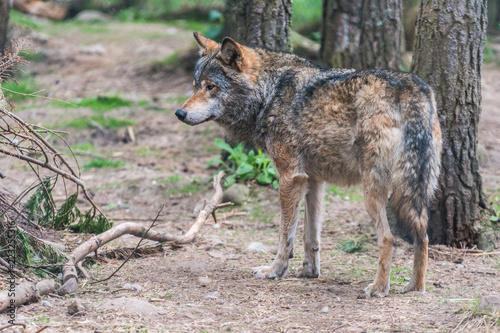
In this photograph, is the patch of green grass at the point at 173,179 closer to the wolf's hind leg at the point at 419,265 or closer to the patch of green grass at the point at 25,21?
the wolf's hind leg at the point at 419,265

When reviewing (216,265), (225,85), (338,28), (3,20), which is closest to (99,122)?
(3,20)

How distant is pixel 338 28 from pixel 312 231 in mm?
6045

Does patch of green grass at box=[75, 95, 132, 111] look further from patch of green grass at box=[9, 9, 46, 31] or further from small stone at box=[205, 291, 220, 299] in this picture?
small stone at box=[205, 291, 220, 299]

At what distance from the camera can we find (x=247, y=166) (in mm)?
7219

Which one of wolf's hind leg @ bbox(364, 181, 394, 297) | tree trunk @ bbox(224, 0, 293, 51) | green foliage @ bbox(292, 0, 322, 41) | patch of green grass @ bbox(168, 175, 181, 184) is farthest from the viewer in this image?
green foliage @ bbox(292, 0, 322, 41)

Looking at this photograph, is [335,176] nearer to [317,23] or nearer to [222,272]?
[222,272]

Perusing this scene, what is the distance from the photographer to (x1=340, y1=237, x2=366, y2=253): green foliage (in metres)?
5.59

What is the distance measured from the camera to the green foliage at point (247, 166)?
23.7 feet

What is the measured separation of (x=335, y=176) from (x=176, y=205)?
3246 millimetres

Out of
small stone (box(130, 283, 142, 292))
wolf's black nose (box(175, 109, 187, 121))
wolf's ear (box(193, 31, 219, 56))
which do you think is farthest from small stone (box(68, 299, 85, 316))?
wolf's ear (box(193, 31, 219, 56))

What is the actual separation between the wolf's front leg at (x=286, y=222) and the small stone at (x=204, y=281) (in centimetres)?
46

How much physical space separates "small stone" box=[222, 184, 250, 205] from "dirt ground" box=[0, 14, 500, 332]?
0.13 meters

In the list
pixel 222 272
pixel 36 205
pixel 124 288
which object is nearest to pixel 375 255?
pixel 222 272

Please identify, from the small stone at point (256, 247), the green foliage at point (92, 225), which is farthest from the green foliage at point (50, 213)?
the small stone at point (256, 247)
